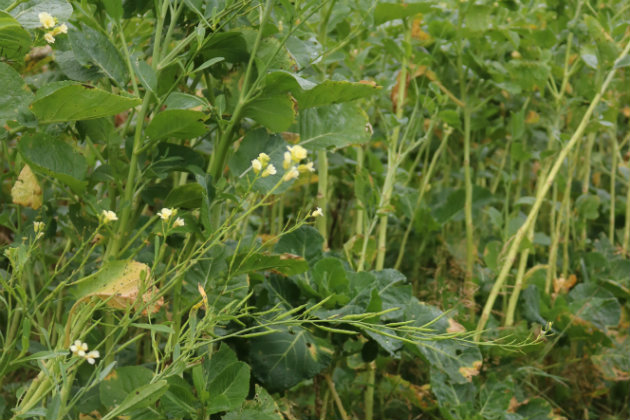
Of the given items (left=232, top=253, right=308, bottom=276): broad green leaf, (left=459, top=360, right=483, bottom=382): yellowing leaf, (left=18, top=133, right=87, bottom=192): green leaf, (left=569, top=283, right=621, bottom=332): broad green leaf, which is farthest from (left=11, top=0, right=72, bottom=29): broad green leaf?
(left=569, top=283, right=621, bottom=332): broad green leaf

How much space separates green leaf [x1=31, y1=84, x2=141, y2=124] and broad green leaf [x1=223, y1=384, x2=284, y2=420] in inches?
16.6

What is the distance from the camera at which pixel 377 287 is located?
1.08 meters

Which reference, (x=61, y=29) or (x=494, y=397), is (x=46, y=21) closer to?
(x=61, y=29)

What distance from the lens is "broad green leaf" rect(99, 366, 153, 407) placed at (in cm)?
82

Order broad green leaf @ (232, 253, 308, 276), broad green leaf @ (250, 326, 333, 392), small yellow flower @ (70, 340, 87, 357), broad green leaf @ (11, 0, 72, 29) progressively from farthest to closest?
1. broad green leaf @ (250, 326, 333, 392)
2. broad green leaf @ (232, 253, 308, 276)
3. broad green leaf @ (11, 0, 72, 29)
4. small yellow flower @ (70, 340, 87, 357)

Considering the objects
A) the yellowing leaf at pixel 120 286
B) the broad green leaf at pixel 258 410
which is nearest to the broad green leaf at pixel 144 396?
the yellowing leaf at pixel 120 286

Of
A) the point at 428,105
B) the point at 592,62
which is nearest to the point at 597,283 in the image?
the point at 592,62

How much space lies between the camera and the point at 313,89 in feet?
2.71

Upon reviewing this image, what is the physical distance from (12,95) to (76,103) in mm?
96

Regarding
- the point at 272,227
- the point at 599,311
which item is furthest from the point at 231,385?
the point at 599,311

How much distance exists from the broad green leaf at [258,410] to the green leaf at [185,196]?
0.27m

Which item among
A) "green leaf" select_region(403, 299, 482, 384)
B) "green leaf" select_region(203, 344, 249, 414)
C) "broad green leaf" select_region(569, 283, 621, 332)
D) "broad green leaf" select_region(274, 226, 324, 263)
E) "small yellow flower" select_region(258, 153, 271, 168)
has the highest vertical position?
"small yellow flower" select_region(258, 153, 271, 168)

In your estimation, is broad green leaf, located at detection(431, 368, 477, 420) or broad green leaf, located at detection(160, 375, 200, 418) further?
broad green leaf, located at detection(431, 368, 477, 420)

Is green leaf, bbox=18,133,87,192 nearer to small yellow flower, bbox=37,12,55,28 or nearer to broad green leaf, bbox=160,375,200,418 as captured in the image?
small yellow flower, bbox=37,12,55,28
